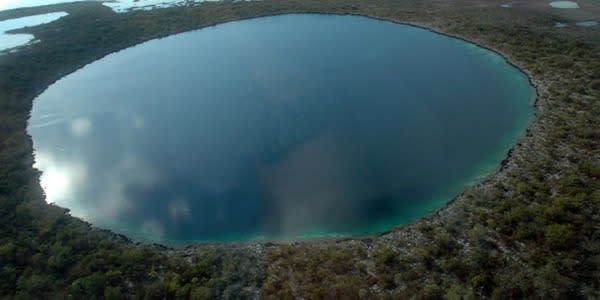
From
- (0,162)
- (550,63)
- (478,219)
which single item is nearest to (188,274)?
Result: (478,219)

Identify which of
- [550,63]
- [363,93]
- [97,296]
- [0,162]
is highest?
[550,63]

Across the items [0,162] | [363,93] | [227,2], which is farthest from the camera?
[227,2]

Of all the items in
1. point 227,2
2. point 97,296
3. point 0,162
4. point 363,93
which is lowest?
point 97,296

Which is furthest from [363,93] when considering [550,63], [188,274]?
[188,274]

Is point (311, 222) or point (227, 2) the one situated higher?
point (227, 2)

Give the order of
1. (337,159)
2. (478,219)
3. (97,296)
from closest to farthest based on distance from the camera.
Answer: (97,296) < (478,219) < (337,159)

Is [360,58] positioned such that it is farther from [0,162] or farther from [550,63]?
[0,162]

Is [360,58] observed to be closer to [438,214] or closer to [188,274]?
[438,214]

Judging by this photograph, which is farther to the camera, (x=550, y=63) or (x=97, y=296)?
(x=550, y=63)

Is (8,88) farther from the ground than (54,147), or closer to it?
farther from the ground
